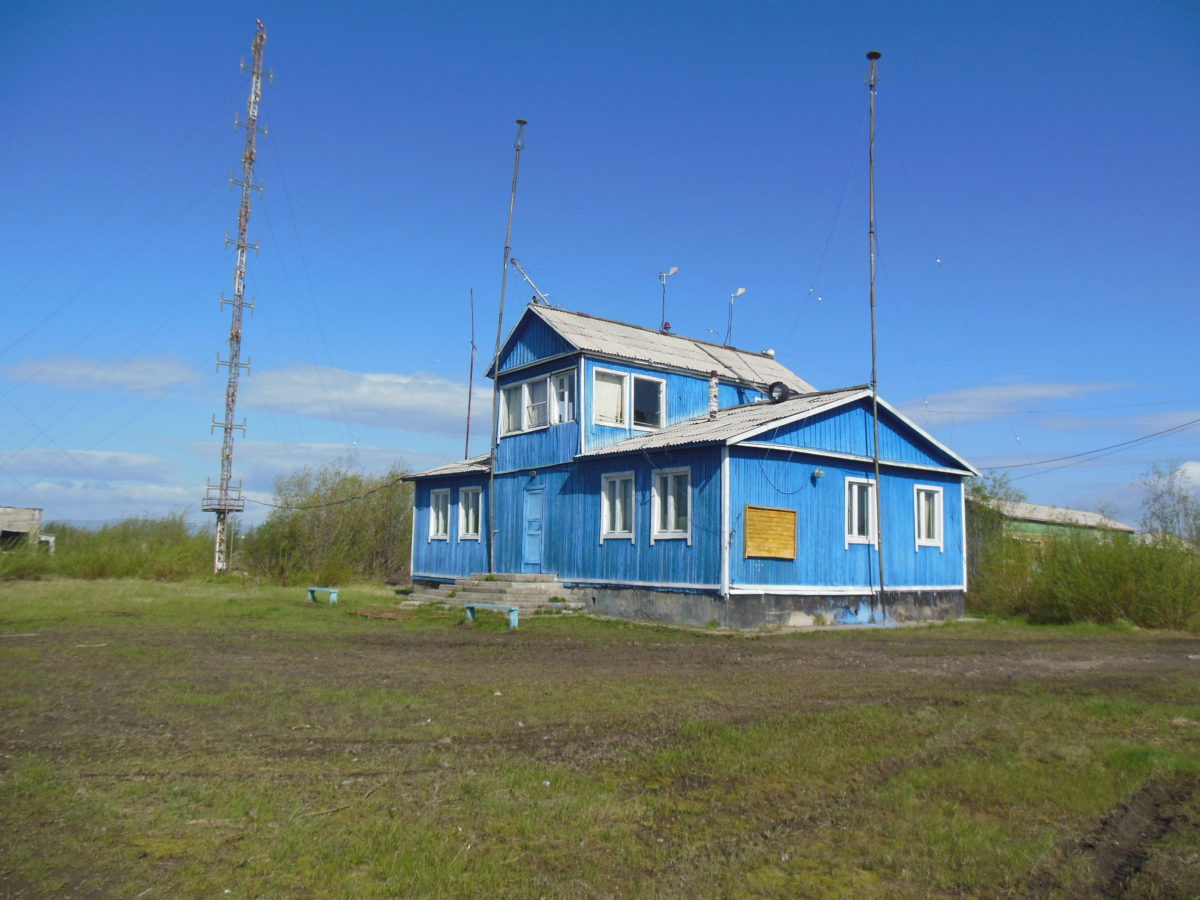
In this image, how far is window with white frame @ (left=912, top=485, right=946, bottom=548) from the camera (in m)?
22.2

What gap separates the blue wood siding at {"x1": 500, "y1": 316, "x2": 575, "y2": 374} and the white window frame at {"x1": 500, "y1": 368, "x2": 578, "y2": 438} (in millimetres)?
525

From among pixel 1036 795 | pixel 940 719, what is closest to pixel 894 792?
pixel 1036 795

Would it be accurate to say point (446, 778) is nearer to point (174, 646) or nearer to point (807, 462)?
point (174, 646)

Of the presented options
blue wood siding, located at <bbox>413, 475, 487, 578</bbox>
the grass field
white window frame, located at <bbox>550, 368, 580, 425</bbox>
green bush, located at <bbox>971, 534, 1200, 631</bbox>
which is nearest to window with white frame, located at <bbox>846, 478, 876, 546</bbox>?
green bush, located at <bbox>971, 534, 1200, 631</bbox>

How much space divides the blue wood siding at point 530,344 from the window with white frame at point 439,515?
4.85 metres

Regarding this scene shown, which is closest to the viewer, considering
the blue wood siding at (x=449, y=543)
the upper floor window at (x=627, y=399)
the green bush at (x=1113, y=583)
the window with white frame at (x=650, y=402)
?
the green bush at (x=1113, y=583)

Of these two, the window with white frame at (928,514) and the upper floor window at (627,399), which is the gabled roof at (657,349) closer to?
the upper floor window at (627,399)

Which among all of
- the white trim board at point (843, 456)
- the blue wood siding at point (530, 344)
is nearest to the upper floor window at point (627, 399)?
the blue wood siding at point (530, 344)

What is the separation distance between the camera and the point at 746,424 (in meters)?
19.2

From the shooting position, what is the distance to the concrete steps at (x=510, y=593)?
817 inches

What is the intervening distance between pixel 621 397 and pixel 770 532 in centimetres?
596

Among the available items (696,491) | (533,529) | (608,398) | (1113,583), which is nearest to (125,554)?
(533,529)

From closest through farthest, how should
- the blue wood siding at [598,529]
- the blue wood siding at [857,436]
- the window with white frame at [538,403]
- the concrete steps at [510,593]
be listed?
the blue wood siding at [598,529]
the blue wood siding at [857,436]
the concrete steps at [510,593]
the window with white frame at [538,403]

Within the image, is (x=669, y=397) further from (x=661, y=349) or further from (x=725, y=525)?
(x=725, y=525)
